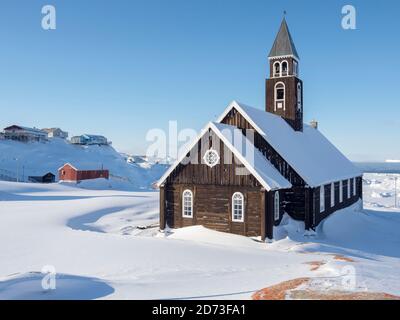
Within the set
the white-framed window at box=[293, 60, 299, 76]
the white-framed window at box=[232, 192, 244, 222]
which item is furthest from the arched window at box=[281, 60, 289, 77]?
the white-framed window at box=[232, 192, 244, 222]

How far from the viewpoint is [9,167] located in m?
96.0

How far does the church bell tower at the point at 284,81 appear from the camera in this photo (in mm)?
33031

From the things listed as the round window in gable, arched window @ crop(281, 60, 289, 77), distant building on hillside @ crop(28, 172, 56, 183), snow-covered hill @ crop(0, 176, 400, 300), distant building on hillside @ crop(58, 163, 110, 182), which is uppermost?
arched window @ crop(281, 60, 289, 77)

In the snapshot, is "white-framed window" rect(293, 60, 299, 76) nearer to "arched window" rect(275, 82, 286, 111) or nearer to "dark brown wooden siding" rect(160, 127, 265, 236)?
"arched window" rect(275, 82, 286, 111)

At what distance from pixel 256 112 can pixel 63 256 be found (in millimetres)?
17050

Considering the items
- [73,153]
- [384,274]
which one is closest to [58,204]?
[384,274]

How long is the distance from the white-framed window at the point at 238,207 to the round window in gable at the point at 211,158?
2.29 meters

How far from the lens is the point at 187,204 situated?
26188 millimetres

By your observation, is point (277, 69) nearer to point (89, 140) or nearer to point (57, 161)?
point (57, 161)

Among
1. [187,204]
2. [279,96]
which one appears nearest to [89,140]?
[279,96]

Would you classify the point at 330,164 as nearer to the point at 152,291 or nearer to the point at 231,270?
the point at 231,270

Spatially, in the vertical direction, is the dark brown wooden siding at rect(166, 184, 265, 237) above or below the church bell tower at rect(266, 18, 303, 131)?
below

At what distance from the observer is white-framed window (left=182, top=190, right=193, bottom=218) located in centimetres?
2604

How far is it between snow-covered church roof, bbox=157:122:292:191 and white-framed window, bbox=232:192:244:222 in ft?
5.78
